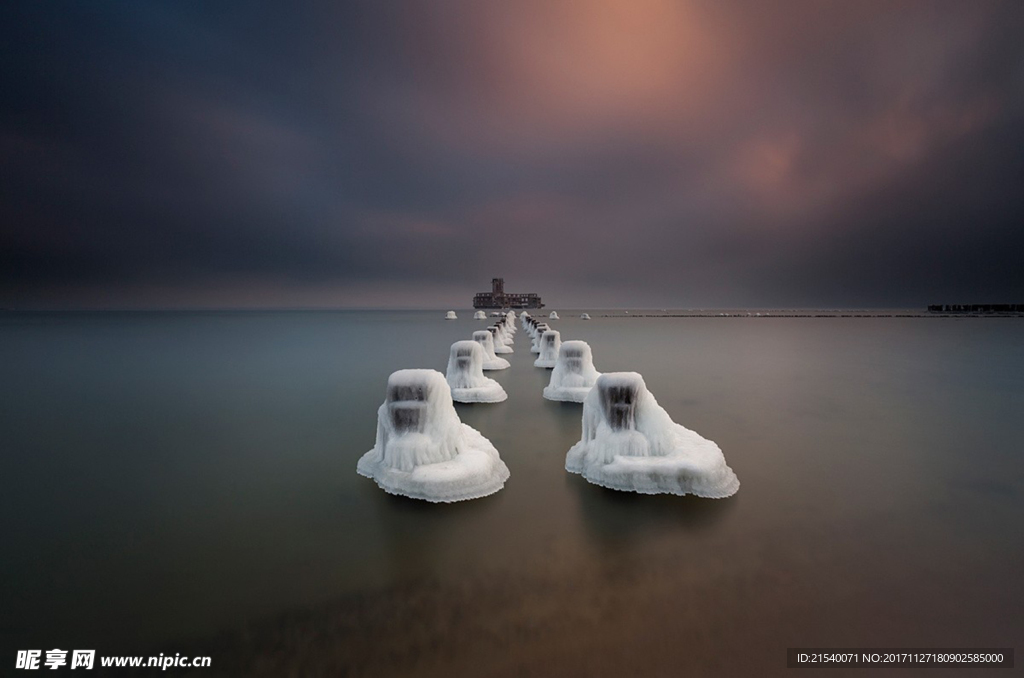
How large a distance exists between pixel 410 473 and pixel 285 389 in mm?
13283

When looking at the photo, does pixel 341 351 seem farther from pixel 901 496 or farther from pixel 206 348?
pixel 901 496

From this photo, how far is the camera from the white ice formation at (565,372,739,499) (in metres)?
6.98

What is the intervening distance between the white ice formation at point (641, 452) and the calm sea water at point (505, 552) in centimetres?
27

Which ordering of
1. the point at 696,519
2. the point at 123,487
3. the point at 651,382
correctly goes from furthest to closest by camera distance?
the point at 651,382, the point at 123,487, the point at 696,519

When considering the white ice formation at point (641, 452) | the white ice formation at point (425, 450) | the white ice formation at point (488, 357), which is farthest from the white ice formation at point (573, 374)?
the white ice formation at point (425, 450)

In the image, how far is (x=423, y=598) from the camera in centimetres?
462

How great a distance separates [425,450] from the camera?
7133 mm

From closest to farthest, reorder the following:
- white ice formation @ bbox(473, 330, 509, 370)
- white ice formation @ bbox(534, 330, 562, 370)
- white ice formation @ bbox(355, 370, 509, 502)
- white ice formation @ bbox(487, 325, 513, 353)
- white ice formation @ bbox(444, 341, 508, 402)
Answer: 1. white ice formation @ bbox(355, 370, 509, 502)
2. white ice formation @ bbox(444, 341, 508, 402)
3. white ice formation @ bbox(473, 330, 509, 370)
4. white ice formation @ bbox(534, 330, 562, 370)
5. white ice formation @ bbox(487, 325, 513, 353)

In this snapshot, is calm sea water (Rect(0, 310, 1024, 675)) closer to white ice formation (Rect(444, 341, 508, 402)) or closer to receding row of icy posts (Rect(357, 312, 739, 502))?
receding row of icy posts (Rect(357, 312, 739, 502))

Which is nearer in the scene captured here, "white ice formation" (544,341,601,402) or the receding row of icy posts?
the receding row of icy posts

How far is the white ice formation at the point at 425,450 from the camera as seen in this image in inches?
271

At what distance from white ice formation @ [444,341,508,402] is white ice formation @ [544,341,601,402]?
1879mm

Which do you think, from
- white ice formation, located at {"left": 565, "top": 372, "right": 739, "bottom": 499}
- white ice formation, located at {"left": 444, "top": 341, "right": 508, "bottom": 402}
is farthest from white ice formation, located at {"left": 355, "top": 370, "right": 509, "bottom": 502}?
white ice formation, located at {"left": 444, "top": 341, "right": 508, "bottom": 402}

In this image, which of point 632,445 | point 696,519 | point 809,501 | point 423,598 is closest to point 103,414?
point 423,598
